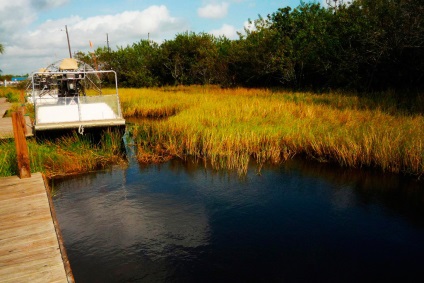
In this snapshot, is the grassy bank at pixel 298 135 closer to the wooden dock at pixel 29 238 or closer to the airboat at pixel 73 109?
the airboat at pixel 73 109

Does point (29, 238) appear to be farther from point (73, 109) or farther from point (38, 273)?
point (73, 109)

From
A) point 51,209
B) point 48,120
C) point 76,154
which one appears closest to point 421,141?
point 51,209

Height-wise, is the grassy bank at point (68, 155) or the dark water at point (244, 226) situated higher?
the grassy bank at point (68, 155)

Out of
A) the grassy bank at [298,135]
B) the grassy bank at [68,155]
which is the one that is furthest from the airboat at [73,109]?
the grassy bank at [298,135]

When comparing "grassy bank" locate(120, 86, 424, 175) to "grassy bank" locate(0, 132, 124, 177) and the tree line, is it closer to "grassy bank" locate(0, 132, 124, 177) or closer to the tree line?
"grassy bank" locate(0, 132, 124, 177)

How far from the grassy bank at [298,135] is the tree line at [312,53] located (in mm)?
3043

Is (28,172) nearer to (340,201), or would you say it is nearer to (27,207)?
(27,207)

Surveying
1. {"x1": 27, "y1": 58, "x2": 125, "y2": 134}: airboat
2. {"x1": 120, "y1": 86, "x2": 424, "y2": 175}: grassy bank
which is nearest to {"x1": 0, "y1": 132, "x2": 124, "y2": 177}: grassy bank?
{"x1": 27, "y1": 58, "x2": 125, "y2": 134}: airboat

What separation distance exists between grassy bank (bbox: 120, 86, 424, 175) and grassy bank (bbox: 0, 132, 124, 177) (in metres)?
0.90

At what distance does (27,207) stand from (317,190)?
580cm

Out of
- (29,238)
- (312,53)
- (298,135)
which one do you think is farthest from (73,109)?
(312,53)

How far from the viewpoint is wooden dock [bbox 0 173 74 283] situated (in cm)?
363

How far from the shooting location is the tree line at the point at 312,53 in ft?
48.0

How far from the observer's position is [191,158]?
32.3 feet
